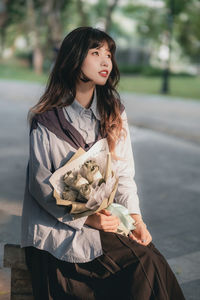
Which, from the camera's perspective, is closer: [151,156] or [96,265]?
[96,265]

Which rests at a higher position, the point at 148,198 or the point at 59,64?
the point at 59,64

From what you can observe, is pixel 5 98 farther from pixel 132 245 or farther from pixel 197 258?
pixel 132 245

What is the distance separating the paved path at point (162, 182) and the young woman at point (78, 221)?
921mm

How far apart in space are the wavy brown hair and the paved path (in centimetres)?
131

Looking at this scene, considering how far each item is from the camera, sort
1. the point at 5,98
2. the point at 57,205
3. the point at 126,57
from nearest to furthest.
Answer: the point at 57,205 → the point at 5,98 → the point at 126,57

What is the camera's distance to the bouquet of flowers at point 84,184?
8.27 feet

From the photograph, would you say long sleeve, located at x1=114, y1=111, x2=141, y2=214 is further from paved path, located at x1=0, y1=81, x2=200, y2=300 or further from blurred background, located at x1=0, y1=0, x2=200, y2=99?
blurred background, located at x1=0, y1=0, x2=200, y2=99

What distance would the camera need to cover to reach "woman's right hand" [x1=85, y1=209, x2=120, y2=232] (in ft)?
8.61

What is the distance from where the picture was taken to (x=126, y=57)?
5003 cm

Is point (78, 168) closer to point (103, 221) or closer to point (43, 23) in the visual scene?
point (103, 221)

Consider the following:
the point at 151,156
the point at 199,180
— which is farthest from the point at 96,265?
the point at 151,156

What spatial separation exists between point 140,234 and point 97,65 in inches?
35.6

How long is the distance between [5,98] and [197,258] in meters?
14.8

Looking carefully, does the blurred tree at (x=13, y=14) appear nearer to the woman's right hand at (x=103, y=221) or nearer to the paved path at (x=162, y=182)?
the paved path at (x=162, y=182)
